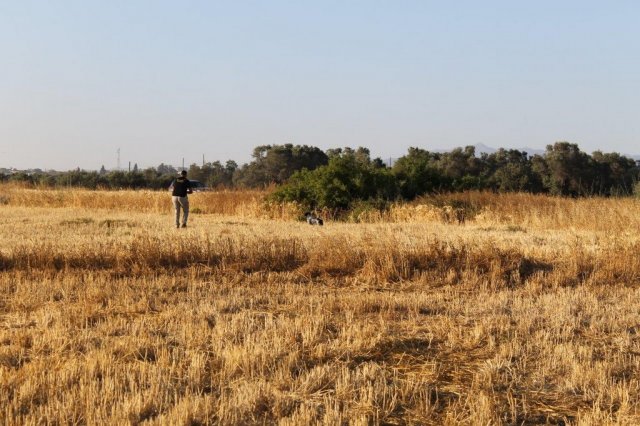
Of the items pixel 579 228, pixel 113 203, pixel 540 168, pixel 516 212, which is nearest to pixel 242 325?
pixel 579 228

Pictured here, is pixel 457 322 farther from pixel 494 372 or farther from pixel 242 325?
pixel 242 325

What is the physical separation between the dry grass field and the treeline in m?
11.2

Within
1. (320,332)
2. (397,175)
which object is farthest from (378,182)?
(320,332)

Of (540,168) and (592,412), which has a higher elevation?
(540,168)

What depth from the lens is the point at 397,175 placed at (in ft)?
83.3

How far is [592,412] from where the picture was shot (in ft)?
13.7

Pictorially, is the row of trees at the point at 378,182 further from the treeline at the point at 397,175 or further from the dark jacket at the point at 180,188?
the dark jacket at the point at 180,188

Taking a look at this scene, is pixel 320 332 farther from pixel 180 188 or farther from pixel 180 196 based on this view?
pixel 180 188

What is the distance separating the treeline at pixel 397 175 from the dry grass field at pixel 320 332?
11.2 meters

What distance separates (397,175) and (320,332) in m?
19.8

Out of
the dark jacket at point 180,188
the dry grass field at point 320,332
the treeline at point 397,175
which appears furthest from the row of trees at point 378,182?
the dry grass field at point 320,332

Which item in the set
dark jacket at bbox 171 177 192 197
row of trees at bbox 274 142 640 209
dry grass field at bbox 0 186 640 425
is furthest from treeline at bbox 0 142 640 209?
dry grass field at bbox 0 186 640 425

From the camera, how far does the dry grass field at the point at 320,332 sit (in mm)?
4281

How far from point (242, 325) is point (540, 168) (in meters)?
43.8
